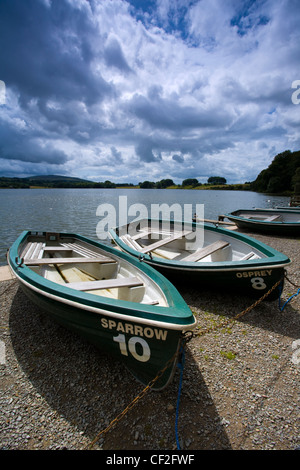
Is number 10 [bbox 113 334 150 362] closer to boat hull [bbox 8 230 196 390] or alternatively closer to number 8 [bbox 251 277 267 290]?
boat hull [bbox 8 230 196 390]

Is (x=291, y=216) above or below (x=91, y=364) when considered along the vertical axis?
above

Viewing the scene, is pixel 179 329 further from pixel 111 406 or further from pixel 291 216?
pixel 291 216

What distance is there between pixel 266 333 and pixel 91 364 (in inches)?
147

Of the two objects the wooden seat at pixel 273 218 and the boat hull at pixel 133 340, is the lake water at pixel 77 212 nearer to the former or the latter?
the boat hull at pixel 133 340

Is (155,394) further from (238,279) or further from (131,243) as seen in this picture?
(131,243)

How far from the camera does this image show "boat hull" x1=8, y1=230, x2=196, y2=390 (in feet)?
9.44

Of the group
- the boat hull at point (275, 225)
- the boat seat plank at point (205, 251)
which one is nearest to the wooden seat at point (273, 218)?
the boat hull at point (275, 225)

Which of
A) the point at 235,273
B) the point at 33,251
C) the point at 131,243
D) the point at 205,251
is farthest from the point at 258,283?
the point at 33,251

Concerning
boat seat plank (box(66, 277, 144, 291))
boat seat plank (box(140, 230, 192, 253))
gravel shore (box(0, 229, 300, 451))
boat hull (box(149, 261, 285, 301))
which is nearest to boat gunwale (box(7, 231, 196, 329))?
boat seat plank (box(66, 277, 144, 291))

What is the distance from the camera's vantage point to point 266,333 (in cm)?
483

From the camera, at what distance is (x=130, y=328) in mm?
3008

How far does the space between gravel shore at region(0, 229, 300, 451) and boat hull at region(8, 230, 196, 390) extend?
50cm
